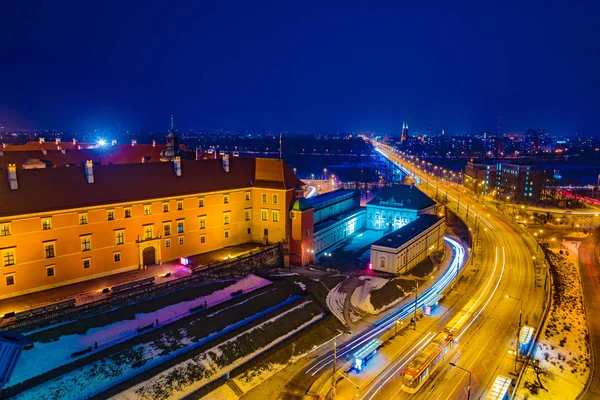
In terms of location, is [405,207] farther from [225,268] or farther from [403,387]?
[403,387]

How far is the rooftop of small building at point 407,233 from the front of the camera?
64.5 meters

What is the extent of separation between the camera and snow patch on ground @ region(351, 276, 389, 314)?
2004 inches

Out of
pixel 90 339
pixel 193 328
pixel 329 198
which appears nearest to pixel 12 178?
pixel 90 339

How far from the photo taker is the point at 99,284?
4853 cm

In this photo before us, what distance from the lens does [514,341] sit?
43688 mm

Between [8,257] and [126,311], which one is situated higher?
[8,257]

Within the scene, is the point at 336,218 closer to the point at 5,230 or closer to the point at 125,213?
the point at 125,213

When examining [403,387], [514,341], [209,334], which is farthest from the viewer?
[514,341]

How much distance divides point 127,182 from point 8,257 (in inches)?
627

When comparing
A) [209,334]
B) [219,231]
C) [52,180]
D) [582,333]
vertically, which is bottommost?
[582,333]

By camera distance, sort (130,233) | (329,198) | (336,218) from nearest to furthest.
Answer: (130,233)
(336,218)
(329,198)

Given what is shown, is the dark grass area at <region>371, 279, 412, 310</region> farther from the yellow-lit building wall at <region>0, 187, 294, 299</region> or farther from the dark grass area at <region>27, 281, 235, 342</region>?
the dark grass area at <region>27, 281, 235, 342</region>

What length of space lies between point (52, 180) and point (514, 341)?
54.6 m

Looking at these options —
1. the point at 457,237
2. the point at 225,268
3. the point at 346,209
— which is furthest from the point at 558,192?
the point at 225,268
